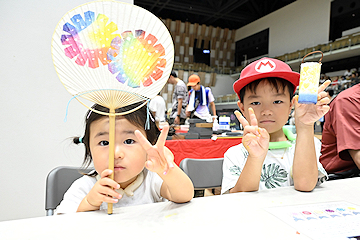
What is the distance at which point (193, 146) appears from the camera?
8.19ft

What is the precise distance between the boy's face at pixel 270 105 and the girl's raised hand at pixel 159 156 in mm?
560

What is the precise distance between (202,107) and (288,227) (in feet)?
13.9

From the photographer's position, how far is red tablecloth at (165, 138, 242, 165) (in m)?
2.40

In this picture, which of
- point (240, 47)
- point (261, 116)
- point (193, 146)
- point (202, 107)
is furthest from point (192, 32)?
point (261, 116)

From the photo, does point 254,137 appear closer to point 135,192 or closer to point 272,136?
point 272,136

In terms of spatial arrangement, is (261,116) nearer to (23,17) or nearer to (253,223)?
(253,223)

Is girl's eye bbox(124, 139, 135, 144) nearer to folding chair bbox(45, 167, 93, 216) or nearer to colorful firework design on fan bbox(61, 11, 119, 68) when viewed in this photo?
colorful firework design on fan bbox(61, 11, 119, 68)

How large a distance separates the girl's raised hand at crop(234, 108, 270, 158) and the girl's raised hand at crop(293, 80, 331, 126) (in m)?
0.21

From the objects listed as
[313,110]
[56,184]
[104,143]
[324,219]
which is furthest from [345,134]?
[56,184]

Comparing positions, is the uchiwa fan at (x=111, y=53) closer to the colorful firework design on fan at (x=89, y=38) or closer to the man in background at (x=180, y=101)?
the colorful firework design on fan at (x=89, y=38)

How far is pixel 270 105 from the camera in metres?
1.05

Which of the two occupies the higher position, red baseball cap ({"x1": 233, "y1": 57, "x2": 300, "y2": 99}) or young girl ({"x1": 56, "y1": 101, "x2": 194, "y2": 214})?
red baseball cap ({"x1": 233, "y1": 57, "x2": 300, "y2": 99})

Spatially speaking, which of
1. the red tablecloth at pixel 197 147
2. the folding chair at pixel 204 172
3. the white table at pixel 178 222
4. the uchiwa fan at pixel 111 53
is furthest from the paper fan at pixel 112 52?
the red tablecloth at pixel 197 147

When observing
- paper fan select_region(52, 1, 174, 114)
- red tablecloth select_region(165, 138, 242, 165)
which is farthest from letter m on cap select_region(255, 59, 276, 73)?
red tablecloth select_region(165, 138, 242, 165)
